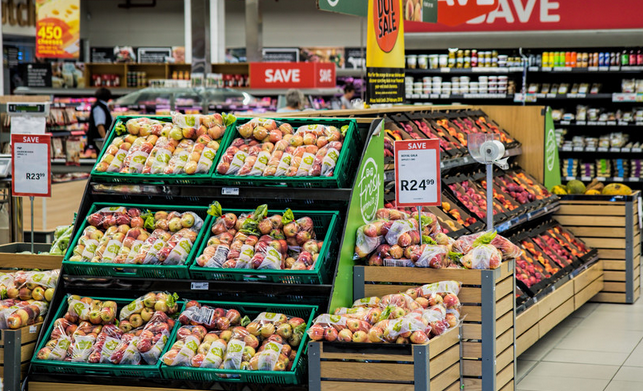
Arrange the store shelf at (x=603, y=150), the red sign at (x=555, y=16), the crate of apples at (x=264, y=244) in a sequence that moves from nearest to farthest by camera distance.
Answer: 1. the crate of apples at (x=264, y=244)
2. the red sign at (x=555, y=16)
3. the store shelf at (x=603, y=150)

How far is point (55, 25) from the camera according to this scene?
12.9 metres

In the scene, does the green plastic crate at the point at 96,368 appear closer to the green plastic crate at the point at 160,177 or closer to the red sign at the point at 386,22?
the green plastic crate at the point at 160,177

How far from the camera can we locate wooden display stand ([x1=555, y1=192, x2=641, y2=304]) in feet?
23.7

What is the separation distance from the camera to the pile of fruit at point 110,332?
3.59m

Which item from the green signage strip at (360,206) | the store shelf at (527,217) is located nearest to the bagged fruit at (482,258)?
the green signage strip at (360,206)

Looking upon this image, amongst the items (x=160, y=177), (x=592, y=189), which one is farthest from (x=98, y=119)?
(x=160, y=177)

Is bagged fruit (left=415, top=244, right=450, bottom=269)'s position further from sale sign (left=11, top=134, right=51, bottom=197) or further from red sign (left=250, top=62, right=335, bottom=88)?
red sign (left=250, top=62, right=335, bottom=88)

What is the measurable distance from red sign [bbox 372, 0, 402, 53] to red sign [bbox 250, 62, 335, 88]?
247 inches

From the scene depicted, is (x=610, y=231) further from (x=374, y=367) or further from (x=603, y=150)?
(x=374, y=367)

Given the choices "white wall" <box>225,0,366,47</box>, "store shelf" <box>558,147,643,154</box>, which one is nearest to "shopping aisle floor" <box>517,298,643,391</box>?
"store shelf" <box>558,147,643,154</box>

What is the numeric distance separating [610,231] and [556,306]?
1.53 metres

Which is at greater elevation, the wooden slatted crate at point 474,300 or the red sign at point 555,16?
the red sign at point 555,16

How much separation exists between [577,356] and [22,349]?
365 centimetres

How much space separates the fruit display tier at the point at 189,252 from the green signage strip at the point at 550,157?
3924mm
